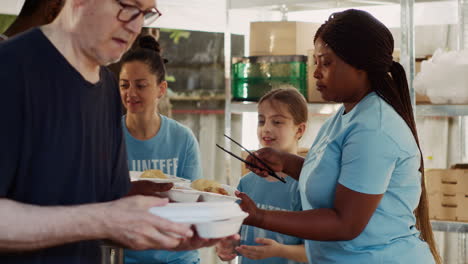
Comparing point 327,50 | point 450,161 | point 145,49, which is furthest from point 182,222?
point 450,161

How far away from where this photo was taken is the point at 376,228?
1888 mm

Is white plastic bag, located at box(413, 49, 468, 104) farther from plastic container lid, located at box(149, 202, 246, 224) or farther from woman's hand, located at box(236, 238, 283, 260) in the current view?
plastic container lid, located at box(149, 202, 246, 224)

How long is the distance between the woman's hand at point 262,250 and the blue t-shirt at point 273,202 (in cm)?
11

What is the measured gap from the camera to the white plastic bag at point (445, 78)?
304 cm

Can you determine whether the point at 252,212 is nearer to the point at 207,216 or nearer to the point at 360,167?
the point at 360,167

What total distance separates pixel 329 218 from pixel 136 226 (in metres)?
0.84

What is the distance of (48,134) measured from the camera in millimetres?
1246

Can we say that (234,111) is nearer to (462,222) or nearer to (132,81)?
(132,81)

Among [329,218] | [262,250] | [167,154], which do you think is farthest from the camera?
[167,154]

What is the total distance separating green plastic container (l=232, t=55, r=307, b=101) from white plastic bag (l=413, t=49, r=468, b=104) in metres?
0.64

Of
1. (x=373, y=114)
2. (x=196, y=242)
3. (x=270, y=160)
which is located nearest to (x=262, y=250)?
(x=270, y=160)

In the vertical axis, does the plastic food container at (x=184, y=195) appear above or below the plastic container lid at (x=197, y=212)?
below

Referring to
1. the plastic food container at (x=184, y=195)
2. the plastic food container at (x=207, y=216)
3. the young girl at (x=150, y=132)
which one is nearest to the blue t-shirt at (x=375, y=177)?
the plastic food container at (x=184, y=195)

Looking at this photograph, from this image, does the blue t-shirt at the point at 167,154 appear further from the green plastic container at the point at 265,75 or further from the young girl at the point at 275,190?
the green plastic container at the point at 265,75
